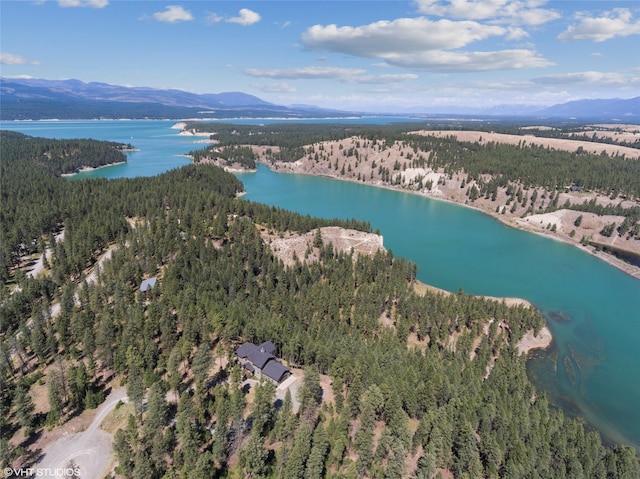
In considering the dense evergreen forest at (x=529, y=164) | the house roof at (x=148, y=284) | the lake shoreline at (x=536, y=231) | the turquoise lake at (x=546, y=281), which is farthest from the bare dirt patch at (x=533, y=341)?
the dense evergreen forest at (x=529, y=164)

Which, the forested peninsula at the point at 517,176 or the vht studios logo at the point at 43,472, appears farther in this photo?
the forested peninsula at the point at 517,176

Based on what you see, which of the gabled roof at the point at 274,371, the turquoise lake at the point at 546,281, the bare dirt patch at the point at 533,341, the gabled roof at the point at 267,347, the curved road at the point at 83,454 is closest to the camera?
the curved road at the point at 83,454

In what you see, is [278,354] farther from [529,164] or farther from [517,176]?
[529,164]

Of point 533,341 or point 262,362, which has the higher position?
point 262,362

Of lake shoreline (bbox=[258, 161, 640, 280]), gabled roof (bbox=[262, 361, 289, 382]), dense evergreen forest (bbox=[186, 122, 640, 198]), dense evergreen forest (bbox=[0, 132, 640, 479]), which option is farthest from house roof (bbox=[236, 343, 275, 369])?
dense evergreen forest (bbox=[186, 122, 640, 198])

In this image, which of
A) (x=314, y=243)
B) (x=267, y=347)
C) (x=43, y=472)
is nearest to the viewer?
(x=43, y=472)

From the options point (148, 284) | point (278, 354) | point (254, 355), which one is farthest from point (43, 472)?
point (148, 284)

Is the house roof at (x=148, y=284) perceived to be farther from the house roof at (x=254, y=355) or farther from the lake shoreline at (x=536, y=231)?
the lake shoreline at (x=536, y=231)
